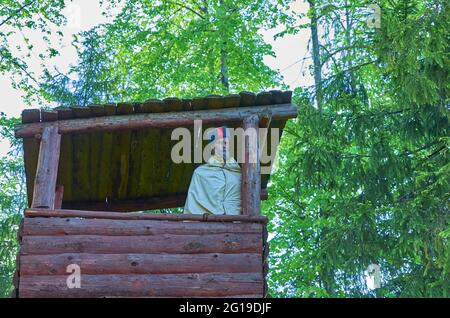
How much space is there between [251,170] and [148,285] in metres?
1.87

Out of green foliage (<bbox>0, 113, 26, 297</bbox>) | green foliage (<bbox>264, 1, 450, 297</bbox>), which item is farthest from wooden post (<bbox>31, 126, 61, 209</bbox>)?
green foliage (<bbox>0, 113, 26, 297</bbox>)

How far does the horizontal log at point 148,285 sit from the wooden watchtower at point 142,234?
0.01 metres

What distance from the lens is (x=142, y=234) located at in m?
11.0

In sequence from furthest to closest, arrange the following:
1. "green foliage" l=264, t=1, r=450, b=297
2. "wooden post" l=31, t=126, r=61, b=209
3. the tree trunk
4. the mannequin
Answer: the tree trunk → "green foliage" l=264, t=1, r=450, b=297 → the mannequin → "wooden post" l=31, t=126, r=61, b=209

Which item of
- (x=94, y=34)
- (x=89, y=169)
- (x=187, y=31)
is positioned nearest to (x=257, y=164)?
(x=89, y=169)

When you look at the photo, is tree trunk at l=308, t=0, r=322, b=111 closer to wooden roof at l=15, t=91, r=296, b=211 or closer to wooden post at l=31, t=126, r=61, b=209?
wooden roof at l=15, t=91, r=296, b=211

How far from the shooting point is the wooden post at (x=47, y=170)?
11180 millimetres

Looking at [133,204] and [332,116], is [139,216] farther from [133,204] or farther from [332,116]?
[332,116]

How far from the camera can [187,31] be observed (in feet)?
84.3

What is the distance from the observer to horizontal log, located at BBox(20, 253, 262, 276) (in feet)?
35.2

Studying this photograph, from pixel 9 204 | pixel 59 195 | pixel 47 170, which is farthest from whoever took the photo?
pixel 9 204

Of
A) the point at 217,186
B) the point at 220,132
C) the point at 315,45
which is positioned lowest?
the point at 217,186

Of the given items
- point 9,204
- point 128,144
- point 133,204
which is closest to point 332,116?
point 133,204

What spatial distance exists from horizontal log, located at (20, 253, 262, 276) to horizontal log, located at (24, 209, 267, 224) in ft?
1.32
